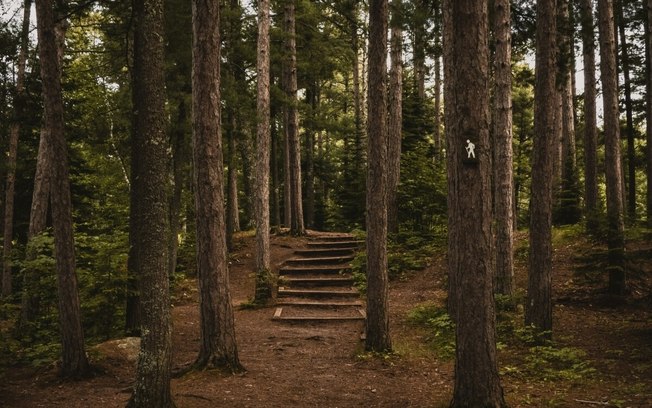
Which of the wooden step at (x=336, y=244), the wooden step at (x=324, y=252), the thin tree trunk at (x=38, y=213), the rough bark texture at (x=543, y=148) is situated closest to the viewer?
the rough bark texture at (x=543, y=148)

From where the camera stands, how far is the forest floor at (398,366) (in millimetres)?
6176

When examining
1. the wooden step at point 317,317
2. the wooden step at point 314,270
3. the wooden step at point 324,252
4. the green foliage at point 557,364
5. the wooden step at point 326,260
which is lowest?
the wooden step at point 317,317

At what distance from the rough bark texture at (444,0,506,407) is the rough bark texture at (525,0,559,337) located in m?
3.46

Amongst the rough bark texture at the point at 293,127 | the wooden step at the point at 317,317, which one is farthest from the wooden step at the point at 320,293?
the rough bark texture at the point at 293,127

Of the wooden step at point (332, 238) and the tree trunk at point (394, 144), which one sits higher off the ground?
the tree trunk at point (394, 144)

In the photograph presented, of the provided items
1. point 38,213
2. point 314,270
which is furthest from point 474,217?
point 314,270

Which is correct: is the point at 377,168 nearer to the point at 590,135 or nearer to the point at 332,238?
the point at 590,135

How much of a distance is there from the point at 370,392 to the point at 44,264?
6728 mm

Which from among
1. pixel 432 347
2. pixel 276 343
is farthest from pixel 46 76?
pixel 432 347

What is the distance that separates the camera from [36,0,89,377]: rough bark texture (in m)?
7.23

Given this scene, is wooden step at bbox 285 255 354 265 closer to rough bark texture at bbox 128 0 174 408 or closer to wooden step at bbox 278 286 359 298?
wooden step at bbox 278 286 359 298

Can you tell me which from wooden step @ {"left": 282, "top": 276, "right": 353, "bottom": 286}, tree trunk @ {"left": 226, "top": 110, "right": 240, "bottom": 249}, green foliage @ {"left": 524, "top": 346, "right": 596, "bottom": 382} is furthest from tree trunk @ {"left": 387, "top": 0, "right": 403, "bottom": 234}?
green foliage @ {"left": 524, "top": 346, "right": 596, "bottom": 382}

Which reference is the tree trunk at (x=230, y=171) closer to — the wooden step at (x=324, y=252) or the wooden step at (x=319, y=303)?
the wooden step at (x=324, y=252)

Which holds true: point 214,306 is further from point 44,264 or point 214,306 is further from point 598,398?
point 598,398
